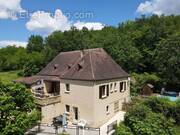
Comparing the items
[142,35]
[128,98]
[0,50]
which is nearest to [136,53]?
[142,35]

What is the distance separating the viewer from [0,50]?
123 metres

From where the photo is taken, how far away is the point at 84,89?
30328mm

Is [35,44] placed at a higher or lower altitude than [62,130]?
higher

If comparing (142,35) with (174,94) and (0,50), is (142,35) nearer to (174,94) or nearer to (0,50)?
(174,94)

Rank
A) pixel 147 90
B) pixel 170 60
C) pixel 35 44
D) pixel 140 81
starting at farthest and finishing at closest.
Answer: pixel 35 44 < pixel 140 81 < pixel 147 90 < pixel 170 60

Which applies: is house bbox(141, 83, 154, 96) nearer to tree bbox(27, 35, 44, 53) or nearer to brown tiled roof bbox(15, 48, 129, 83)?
brown tiled roof bbox(15, 48, 129, 83)

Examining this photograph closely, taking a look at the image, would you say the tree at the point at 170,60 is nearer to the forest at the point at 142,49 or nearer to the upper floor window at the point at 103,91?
the forest at the point at 142,49

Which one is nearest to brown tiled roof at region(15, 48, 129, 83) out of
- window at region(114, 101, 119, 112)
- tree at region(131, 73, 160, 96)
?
window at region(114, 101, 119, 112)

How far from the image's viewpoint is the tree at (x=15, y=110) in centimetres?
2092

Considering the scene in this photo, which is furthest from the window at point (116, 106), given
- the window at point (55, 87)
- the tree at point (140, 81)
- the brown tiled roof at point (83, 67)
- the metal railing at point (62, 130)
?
the tree at point (140, 81)

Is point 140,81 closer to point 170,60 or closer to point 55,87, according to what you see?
point 170,60

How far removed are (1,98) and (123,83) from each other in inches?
760

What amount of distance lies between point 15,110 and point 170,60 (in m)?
33.0

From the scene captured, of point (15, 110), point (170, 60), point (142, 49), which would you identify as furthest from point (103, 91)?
point (142, 49)
